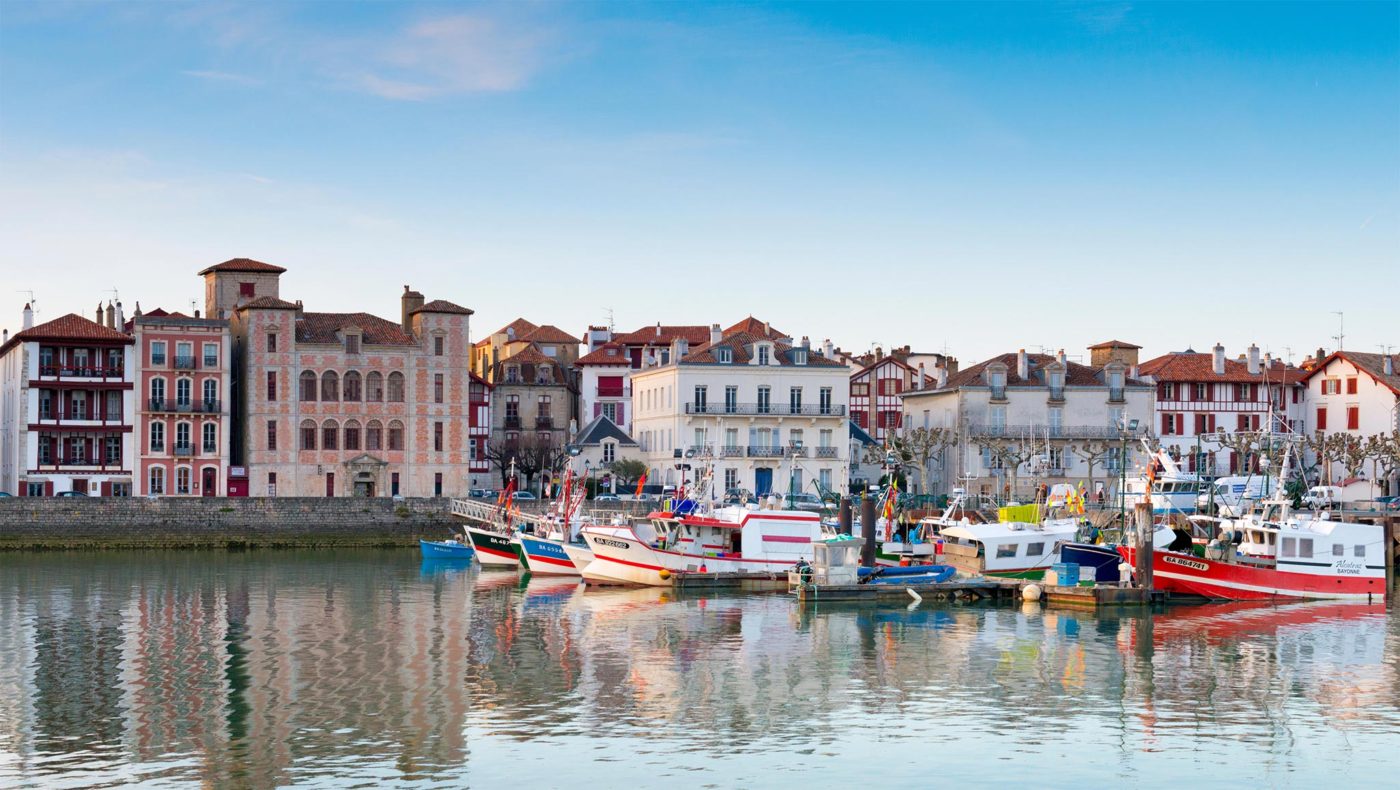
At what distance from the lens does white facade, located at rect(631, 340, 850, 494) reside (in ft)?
275

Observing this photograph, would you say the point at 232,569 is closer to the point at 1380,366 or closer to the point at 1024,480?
the point at 1024,480

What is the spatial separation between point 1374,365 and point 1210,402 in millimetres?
8318

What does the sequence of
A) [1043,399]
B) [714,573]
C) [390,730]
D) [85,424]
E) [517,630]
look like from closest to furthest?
[390,730] → [517,630] → [714,573] → [85,424] → [1043,399]

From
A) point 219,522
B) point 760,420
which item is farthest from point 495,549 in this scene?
point 760,420

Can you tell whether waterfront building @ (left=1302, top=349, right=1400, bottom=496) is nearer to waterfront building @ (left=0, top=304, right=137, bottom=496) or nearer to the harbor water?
the harbor water

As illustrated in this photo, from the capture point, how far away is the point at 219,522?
229 ft

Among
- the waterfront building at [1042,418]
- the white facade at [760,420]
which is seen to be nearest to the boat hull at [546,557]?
the white facade at [760,420]

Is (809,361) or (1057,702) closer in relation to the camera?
(1057,702)

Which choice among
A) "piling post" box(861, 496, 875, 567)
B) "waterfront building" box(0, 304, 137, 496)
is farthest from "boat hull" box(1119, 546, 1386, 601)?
"waterfront building" box(0, 304, 137, 496)

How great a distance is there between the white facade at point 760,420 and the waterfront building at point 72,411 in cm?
2445

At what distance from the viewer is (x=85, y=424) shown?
3027 inches

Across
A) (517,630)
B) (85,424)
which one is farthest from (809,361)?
(517,630)

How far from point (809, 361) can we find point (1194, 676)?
53121 mm

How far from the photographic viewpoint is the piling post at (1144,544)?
44656 millimetres
